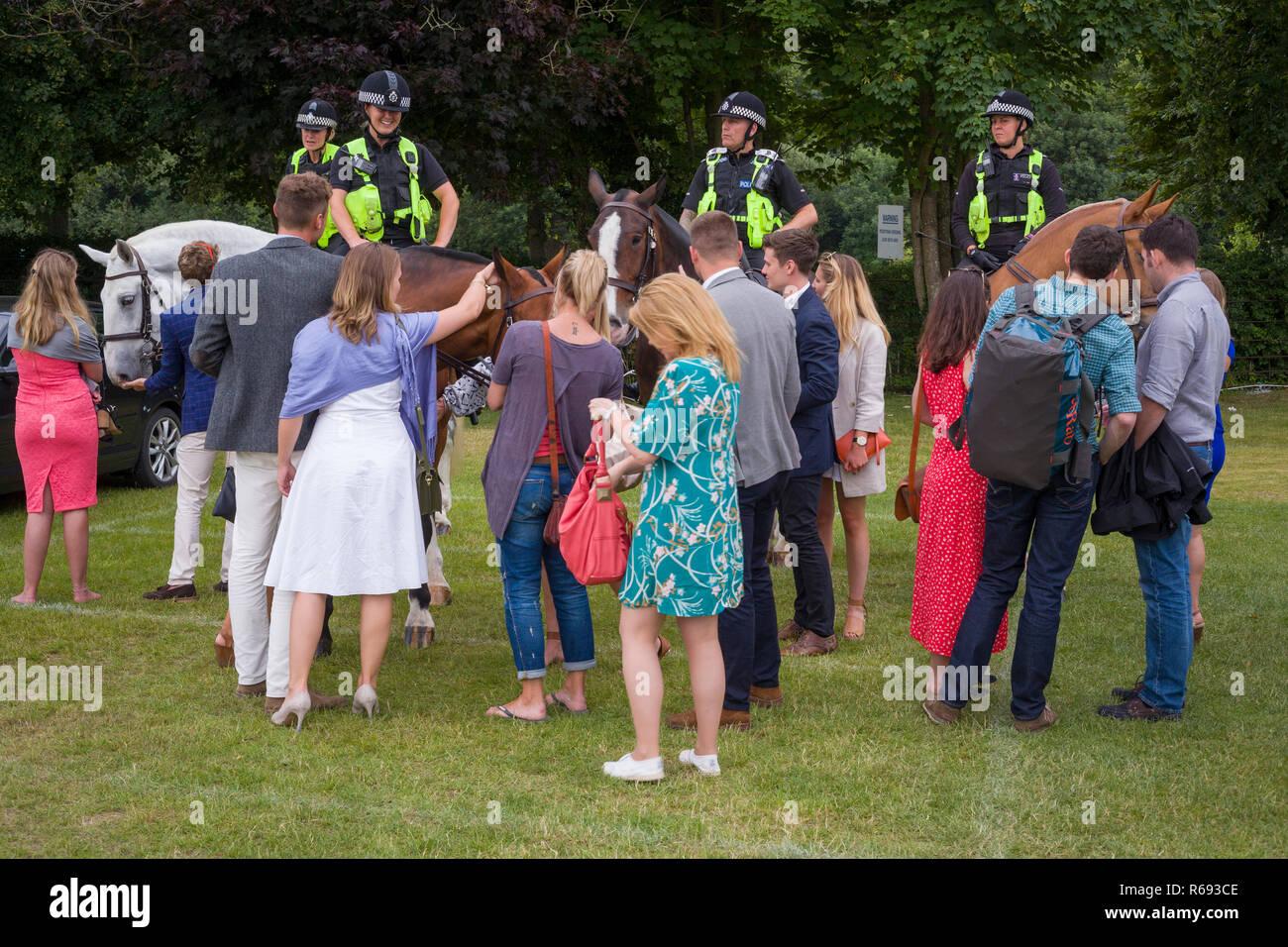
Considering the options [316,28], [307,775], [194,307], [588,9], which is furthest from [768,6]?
[307,775]

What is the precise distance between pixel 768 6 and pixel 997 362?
16193 mm

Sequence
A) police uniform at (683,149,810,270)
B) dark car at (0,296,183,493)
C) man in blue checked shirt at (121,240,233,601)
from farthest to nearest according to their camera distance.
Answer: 1. dark car at (0,296,183,493)
2. police uniform at (683,149,810,270)
3. man in blue checked shirt at (121,240,233,601)

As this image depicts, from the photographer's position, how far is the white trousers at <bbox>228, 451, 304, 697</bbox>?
20.3 ft

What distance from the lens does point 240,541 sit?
6230 millimetres

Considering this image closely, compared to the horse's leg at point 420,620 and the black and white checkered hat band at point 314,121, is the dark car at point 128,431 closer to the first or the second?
the black and white checkered hat band at point 314,121

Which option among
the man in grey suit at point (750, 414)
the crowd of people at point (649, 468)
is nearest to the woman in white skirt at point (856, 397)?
the crowd of people at point (649, 468)

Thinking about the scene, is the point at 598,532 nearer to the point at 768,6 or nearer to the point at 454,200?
the point at 454,200

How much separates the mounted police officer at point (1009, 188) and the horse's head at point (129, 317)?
233 inches

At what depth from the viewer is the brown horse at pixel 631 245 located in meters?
7.07

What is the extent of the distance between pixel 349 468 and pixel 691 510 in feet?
5.53

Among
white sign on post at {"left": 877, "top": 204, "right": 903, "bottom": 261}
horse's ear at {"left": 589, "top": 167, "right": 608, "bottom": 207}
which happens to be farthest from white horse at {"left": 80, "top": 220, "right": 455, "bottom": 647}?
white sign on post at {"left": 877, "top": 204, "right": 903, "bottom": 261}

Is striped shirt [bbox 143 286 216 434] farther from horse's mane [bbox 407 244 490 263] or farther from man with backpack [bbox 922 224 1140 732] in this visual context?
man with backpack [bbox 922 224 1140 732]

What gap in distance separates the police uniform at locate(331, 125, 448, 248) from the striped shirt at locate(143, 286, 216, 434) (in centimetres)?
108

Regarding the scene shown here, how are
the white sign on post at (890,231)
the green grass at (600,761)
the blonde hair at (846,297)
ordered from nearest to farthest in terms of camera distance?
the green grass at (600,761) → the blonde hair at (846,297) → the white sign on post at (890,231)
